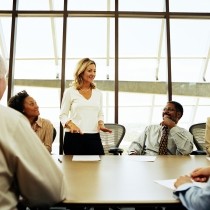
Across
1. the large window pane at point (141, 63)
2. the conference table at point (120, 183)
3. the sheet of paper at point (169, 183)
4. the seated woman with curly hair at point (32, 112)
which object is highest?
the large window pane at point (141, 63)

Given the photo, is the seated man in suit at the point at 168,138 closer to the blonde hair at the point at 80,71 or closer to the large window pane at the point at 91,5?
the blonde hair at the point at 80,71

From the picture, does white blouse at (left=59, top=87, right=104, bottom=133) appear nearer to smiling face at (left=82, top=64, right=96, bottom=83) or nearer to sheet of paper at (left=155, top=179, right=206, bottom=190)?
smiling face at (left=82, top=64, right=96, bottom=83)

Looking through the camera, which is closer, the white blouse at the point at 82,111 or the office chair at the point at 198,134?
the white blouse at the point at 82,111

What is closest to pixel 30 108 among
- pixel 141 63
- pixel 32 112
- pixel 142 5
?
pixel 32 112

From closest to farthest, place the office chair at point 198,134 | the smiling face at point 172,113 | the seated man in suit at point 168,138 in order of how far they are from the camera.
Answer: the seated man in suit at point 168,138 → the smiling face at point 172,113 → the office chair at point 198,134

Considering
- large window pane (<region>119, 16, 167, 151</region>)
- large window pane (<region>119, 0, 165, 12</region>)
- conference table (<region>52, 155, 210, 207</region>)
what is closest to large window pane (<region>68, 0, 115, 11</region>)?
large window pane (<region>119, 0, 165, 12</region>)

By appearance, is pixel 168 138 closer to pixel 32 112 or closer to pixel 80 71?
pixel 80 71

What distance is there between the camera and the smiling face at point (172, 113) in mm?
3098

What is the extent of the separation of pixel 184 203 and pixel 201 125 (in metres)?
2.58

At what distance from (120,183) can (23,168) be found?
1.98 feet

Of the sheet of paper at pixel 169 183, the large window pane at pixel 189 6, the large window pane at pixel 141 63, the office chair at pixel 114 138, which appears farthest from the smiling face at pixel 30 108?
the large window pane at pixel 189 6

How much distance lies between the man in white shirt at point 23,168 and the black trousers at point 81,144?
167 cm

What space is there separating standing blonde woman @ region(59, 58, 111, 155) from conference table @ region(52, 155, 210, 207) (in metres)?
0.63

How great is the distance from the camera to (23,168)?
897 millimetres
